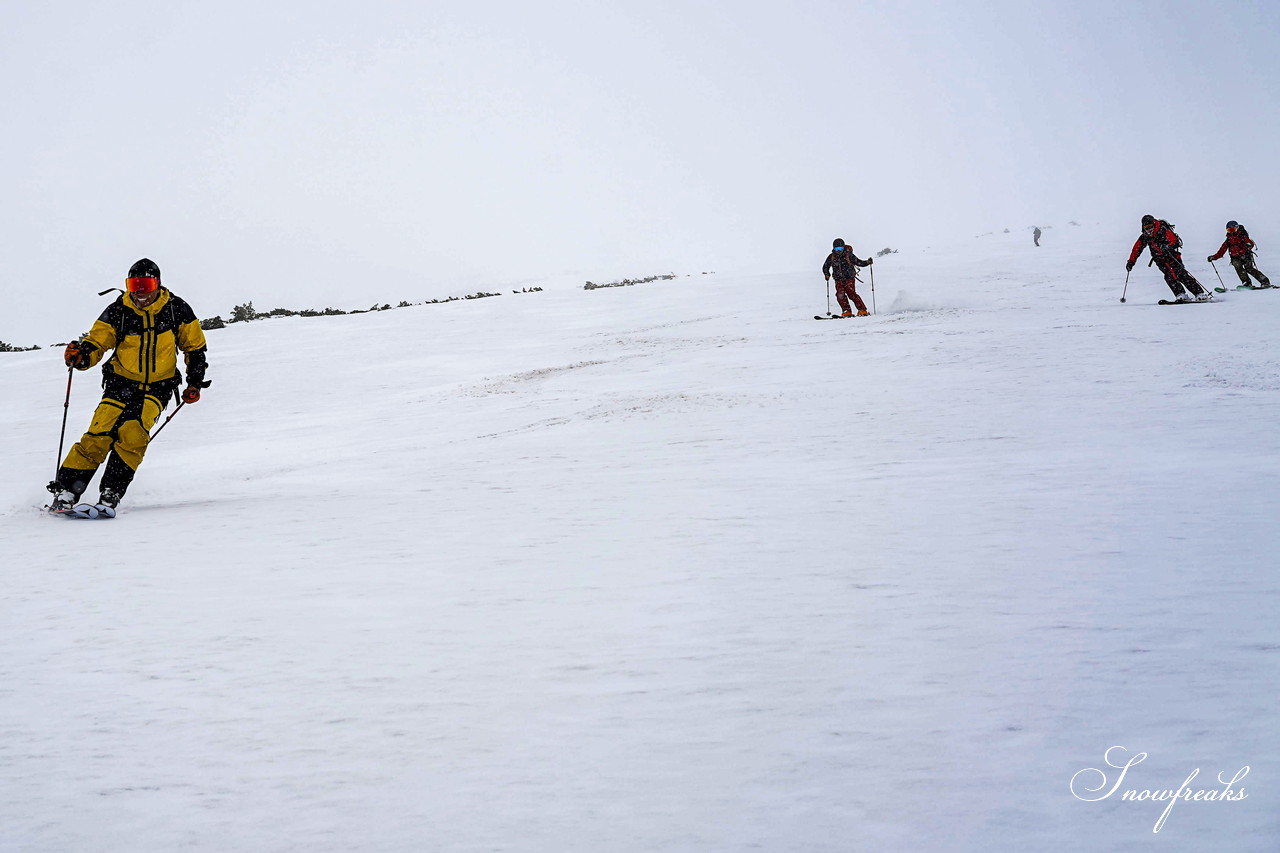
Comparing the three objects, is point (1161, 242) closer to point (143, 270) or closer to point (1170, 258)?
point (1170, 258)

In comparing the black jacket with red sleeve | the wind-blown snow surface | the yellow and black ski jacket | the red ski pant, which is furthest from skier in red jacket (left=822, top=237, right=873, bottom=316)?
the yellow and black ski jacket

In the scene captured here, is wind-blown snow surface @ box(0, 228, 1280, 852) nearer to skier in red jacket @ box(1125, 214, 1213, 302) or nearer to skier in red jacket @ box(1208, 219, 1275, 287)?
skier in red jacket @ box(1125, 214, 1213, 302)

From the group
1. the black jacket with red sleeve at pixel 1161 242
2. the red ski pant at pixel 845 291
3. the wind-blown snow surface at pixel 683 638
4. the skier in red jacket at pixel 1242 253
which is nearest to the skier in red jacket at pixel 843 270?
the red ski pant at pixel 845 291

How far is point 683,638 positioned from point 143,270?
18.9 feet

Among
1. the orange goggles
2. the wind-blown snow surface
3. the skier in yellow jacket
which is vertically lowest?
the wind-blown snow surface

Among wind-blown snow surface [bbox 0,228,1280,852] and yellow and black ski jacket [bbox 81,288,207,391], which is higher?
yellow and black ski jacket [bbox 81,288,207,391]

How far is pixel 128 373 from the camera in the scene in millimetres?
7488

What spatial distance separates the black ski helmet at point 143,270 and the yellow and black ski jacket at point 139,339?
16 centimetres

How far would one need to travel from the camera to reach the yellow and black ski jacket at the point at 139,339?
24.5 ft

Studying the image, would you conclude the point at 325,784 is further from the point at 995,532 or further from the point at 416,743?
the point at 995,532

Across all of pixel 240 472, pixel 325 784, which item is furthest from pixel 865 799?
pixel 240 472

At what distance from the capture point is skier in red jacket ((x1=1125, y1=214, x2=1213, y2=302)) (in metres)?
17.2

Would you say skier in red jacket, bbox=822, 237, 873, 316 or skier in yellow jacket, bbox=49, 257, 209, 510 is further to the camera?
skier in red jacket, bbox=822, 237, 873, 316

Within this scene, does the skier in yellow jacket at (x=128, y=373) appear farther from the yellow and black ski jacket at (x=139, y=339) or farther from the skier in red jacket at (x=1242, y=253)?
the skier in red jacket at (x=1242, y=253)
